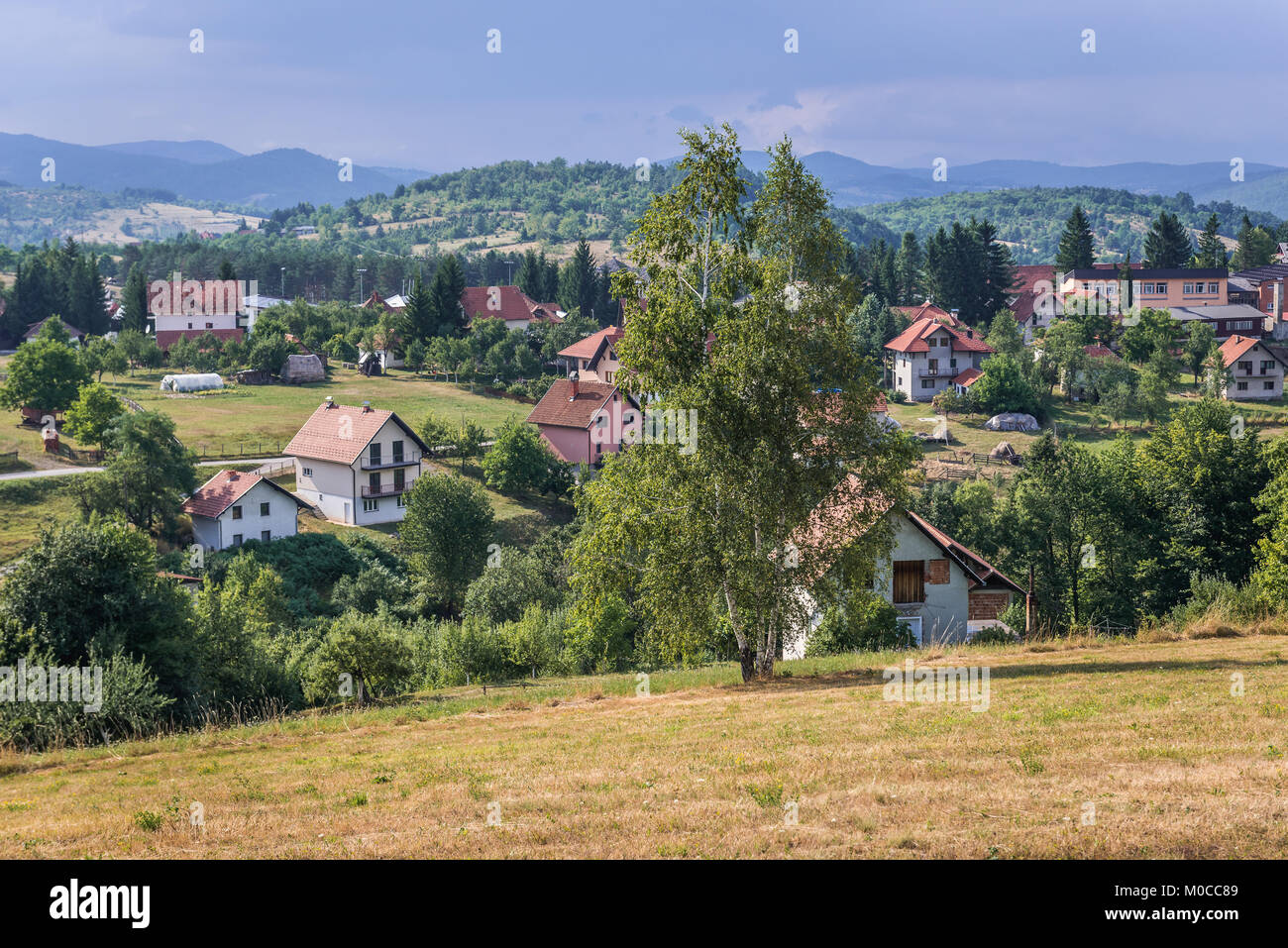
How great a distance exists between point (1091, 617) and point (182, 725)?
31843 mm

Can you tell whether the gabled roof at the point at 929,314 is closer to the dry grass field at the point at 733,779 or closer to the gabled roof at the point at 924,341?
the gabled roof at the point at 924,341

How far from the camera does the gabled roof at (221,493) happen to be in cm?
5378

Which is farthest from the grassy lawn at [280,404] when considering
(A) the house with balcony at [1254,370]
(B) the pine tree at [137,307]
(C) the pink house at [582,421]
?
(A) the house with balcony at [1254,370]

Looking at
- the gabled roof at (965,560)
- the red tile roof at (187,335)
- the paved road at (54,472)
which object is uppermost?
the red tile roof at (187,335)

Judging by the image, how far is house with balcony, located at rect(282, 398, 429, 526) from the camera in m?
60.3

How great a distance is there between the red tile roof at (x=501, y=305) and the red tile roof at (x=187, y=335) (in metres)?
25.1

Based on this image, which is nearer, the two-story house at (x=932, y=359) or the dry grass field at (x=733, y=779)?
the dry grass field at (x=733, y=779)

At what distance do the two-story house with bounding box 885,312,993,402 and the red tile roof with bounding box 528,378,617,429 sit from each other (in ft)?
113

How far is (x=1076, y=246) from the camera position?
436 feet

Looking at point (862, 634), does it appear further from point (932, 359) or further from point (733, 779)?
point (932, 359)

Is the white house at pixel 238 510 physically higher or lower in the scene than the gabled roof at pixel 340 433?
lower

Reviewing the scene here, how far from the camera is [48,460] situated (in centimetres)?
6200

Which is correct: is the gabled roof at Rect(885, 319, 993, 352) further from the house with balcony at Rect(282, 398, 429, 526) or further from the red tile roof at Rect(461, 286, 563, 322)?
the house with balcony at Rect(282, 398, 429, 526)

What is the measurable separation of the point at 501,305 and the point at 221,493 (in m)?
74.5
